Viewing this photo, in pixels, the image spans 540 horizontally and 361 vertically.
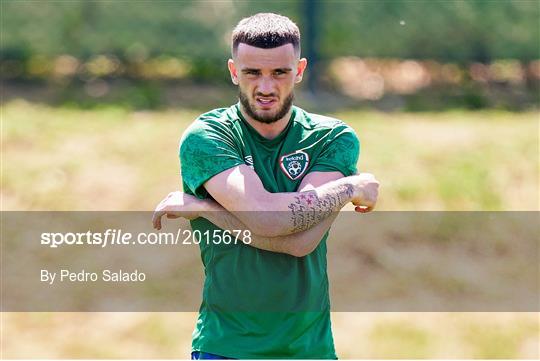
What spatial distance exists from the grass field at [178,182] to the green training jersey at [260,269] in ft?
16.5

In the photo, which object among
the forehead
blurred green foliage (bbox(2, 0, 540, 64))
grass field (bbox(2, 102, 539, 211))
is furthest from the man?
blurred green foliage (bbox(2, 0, 540, 64))

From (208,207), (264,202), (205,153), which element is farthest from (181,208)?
(264,202)

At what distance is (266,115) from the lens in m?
4.37

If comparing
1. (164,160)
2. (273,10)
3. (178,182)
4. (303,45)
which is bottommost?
(178,182)

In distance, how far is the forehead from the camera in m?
4.30

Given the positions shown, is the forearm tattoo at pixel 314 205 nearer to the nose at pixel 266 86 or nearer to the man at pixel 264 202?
the man at pixel 264 202

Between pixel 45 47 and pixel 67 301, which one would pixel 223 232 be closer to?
pixel 67 301

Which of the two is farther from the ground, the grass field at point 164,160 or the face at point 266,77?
the grass field at point 164,160

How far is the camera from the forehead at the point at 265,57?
4.30 metres

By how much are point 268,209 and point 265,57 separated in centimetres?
66

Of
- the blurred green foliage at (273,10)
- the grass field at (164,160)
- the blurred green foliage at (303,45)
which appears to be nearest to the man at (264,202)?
the grass field at (164,160)

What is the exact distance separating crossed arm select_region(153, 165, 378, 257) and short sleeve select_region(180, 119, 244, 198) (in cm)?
4

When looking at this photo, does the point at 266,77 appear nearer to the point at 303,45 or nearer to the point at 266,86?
the point at 266,86

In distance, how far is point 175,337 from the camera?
31.1 ft
